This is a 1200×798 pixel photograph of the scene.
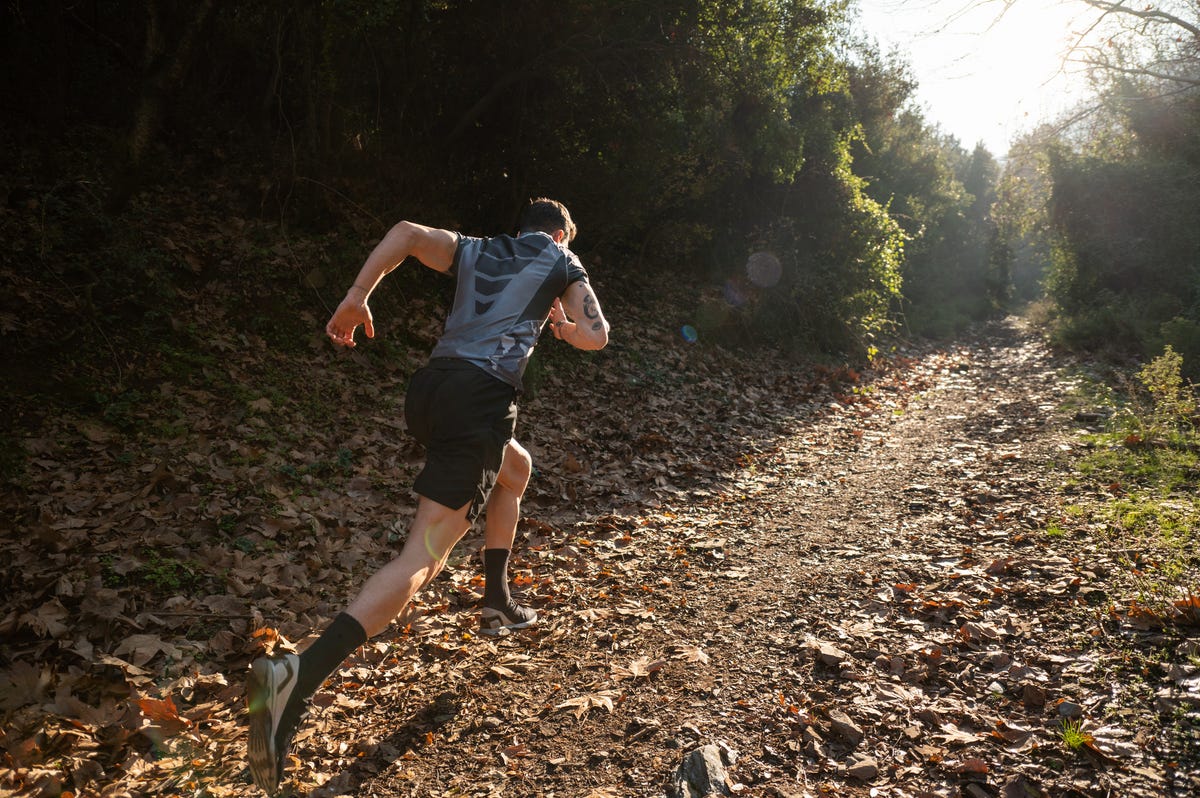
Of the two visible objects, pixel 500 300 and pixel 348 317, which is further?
pixel 500 300

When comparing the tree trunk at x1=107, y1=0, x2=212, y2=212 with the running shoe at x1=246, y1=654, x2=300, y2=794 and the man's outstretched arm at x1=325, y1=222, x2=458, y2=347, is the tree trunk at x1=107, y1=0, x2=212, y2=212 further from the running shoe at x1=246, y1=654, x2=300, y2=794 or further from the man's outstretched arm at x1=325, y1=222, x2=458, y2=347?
the running shoe at x1=246, y1=654, x2=300, y2=794

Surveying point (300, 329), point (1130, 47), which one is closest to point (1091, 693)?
point (300, 329)

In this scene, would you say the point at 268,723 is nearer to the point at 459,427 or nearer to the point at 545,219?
the point at 459,427

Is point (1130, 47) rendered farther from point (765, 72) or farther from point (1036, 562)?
point (1036, 562)

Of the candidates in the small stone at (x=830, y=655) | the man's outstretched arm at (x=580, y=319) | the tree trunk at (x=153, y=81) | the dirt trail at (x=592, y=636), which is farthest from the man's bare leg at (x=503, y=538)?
the tree trunk at (x=153, y=81)

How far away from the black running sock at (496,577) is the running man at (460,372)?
827mm

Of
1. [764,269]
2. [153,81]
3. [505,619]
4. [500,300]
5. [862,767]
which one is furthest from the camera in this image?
[764,269]

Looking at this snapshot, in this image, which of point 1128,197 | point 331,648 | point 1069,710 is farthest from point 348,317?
point 1128,197

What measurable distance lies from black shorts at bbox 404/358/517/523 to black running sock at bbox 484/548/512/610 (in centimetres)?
87

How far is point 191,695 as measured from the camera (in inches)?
129

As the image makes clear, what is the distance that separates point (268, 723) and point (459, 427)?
1.34 m

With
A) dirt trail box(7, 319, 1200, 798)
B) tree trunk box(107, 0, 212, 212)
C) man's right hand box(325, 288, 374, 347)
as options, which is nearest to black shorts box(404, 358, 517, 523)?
man's right hand box(325, 288, 374, 347)

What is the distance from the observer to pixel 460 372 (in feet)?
10.6

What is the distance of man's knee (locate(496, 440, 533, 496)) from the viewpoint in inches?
150
